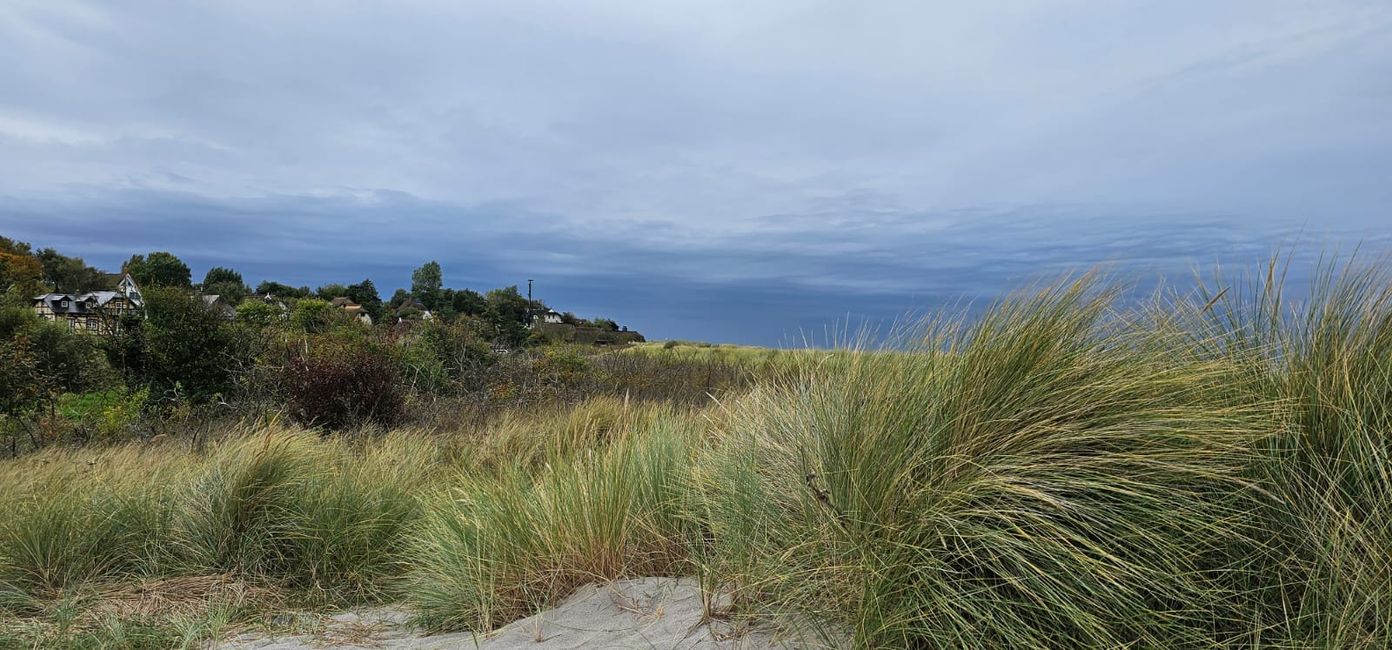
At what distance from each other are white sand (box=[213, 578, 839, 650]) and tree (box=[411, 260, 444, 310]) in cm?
5334

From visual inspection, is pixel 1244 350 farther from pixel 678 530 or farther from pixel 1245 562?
pixel 678 530

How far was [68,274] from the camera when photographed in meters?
64.6

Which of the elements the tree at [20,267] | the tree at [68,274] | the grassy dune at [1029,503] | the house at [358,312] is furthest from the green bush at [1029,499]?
the tree at [68,274]

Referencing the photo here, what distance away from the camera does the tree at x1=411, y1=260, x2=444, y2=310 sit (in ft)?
185

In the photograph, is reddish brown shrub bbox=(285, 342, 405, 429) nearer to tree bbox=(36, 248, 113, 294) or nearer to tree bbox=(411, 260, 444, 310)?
tree bbox=(411, 260, 444, 310)

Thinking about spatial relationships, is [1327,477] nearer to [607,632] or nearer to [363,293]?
[607,632]

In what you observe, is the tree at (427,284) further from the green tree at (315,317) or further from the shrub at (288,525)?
the shrub at (288,525)

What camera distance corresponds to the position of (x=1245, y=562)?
8.86 ft

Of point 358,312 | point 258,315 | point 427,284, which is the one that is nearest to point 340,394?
point 258,315

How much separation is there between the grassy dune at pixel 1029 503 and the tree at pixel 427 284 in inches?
2116

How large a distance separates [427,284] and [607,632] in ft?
192

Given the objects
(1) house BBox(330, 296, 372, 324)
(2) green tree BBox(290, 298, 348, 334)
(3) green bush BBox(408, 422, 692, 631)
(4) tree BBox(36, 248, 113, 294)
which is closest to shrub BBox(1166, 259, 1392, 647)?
(3) green bush BBox(408, 422, 692, 631)

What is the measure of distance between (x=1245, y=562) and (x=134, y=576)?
6284mm

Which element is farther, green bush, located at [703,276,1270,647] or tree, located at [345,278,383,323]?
tree, located at [345,278,383,323]
